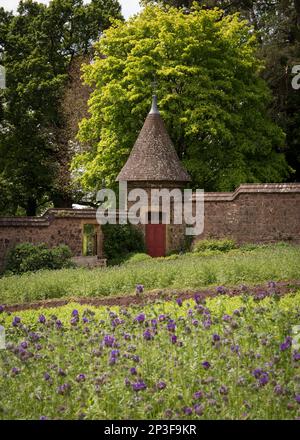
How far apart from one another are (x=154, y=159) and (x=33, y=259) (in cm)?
690

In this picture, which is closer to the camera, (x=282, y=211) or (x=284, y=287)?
(x=284, y=287)

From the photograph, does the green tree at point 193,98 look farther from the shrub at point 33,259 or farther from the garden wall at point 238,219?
the shrub at point 33,259

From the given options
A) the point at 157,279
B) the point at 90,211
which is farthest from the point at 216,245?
the point at 157,279

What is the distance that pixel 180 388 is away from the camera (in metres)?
7.23

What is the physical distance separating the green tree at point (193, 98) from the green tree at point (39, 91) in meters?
4.52

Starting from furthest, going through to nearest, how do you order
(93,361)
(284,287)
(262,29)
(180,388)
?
(262,29) → (284,287) → (93,361) → (180,388)

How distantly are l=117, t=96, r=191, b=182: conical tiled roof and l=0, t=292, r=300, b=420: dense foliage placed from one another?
18.5 meters

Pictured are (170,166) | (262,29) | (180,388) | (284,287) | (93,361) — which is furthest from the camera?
(262,29)

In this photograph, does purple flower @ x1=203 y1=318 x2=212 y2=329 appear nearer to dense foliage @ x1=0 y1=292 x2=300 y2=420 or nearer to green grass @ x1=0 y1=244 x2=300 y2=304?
dense foliage @ x1=0 y1=292 x2=300 y2=420

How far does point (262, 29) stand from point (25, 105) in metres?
11.8
